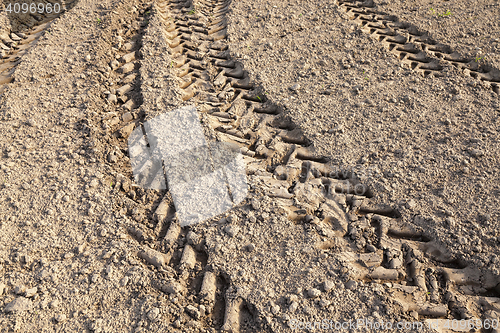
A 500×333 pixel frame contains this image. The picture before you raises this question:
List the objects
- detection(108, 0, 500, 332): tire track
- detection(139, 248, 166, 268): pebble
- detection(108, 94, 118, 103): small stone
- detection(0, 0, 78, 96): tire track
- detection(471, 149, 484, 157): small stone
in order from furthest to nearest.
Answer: detection(0, 0, 78, 96): tire track
detection(108, 94, 118, 103): small stone
detection(471, 149, 484, 157): small stone
detection(139, 248, 166, 268): pebble
detection(108, 0, 500, 332): tire track

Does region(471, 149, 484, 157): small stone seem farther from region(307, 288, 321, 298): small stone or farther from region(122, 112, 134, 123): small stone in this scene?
region(122, 112, 134, 123): small stone

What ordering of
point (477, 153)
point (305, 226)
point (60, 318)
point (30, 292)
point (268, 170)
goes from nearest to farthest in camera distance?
point (60, 318) → point (30, 292) → point (305, 226) → point (477, 153) → point (268, 170)

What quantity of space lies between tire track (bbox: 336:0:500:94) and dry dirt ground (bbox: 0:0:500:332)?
0.03 meters

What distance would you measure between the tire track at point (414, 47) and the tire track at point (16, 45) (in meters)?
4.72

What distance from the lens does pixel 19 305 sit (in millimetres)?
2234

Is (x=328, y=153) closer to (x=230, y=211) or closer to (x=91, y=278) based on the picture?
(x=230, y=211)

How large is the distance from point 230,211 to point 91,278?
1229 mm

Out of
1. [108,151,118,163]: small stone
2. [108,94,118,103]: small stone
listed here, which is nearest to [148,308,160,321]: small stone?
[108,151,118,163]: small stone

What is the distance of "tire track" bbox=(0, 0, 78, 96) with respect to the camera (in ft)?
13.2

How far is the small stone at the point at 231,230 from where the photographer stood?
2.56m

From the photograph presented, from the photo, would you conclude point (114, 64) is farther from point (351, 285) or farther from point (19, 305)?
point (351, 285)

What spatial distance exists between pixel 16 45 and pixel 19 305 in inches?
156

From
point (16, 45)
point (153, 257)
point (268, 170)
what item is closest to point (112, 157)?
point (153, 257)

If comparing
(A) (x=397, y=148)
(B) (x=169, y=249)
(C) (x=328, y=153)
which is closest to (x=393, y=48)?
(A) (x=397, y=148)
